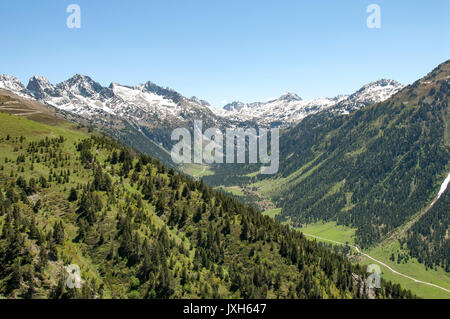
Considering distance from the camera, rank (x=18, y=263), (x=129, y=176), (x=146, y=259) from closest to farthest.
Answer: (x=18, y=263) < (x=146, y=259) < (x=129, y=176)

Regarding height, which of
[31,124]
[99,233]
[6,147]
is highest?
[31,124]

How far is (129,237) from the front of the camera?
10256 cm

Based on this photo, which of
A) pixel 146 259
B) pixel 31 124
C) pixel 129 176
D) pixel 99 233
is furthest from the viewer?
pixel 31 124

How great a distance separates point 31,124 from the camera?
168 metres

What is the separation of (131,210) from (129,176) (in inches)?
1149

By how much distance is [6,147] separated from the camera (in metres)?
132

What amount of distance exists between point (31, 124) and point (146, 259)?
113 m

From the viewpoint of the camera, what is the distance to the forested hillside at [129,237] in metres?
88.2

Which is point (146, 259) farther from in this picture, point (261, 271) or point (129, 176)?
point (129, 176)

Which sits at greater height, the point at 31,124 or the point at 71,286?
the point at 31,124

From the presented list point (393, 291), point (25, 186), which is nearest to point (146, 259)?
point (25, 186)

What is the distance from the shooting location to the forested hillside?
8825 cm
